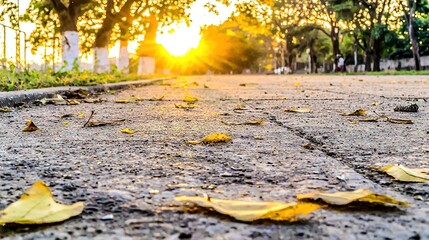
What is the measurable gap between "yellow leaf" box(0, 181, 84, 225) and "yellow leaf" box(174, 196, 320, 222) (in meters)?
0.27

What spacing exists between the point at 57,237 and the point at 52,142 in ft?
3.94

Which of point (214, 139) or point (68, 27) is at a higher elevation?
point (68, 27)

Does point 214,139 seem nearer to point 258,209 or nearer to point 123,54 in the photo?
point 258,209

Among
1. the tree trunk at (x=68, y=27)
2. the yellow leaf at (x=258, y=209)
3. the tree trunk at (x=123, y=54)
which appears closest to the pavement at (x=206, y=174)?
the yellow leaf at (x=258, y=209)

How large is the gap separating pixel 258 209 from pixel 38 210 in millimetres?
439

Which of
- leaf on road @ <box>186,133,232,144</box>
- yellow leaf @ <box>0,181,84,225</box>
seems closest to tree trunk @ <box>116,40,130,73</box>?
leaf on road @ <box>186,133,232,144</box>

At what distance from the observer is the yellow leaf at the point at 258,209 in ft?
3.02

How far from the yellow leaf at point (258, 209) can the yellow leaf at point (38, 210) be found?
27cm

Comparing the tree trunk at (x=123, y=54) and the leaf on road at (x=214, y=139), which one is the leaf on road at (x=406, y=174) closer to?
the leaf on road at (x=214, y=139)

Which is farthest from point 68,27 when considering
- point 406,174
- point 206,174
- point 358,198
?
point 358,198

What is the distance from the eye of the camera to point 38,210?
96cm

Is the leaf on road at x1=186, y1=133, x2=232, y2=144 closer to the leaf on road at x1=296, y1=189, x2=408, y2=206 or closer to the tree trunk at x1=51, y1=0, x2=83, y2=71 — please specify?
the leaf on road at x1=296, y1=189, x2=408, y2=206

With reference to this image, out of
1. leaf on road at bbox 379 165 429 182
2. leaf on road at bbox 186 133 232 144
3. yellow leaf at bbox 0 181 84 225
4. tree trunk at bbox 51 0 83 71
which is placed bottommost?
yellow leaf at bbox 0 181 84 225

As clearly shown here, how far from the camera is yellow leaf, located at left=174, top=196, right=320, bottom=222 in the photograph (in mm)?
921
